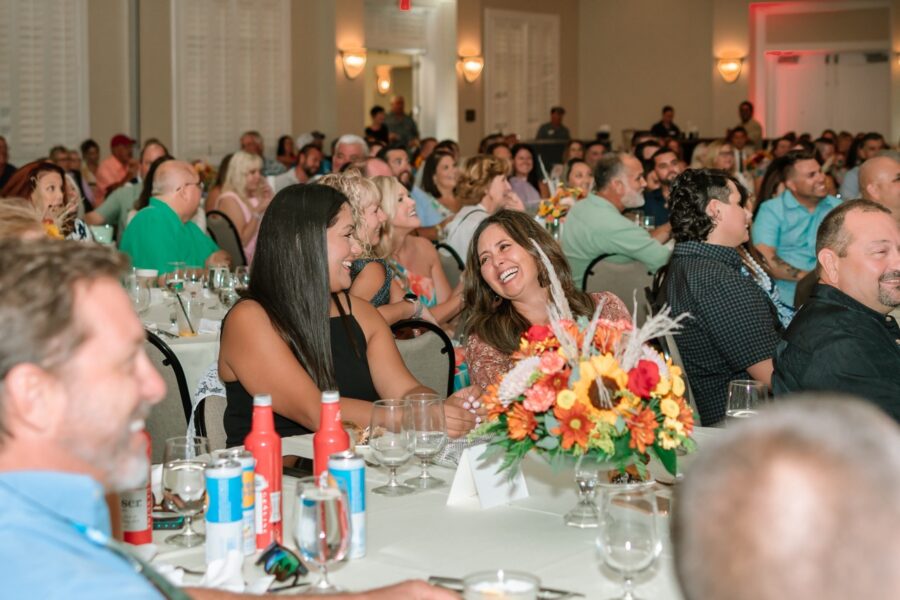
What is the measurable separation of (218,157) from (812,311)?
11.0 metres

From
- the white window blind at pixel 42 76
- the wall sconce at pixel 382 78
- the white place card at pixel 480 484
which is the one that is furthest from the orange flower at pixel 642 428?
the wall sconce at pixel 382 78

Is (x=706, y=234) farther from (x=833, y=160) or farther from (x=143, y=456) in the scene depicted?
(x=833, y=160)

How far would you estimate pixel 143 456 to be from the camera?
4.72 feet

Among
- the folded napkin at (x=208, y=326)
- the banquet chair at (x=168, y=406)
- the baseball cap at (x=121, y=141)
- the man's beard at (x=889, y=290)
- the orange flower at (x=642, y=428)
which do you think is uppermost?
the baseball cap at (x=121, y=141)

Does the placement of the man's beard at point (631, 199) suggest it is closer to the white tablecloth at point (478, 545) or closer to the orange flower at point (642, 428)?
the white tablecloth at point (478, 545)

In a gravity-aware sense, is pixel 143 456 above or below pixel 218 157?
below

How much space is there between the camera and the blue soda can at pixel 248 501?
6.50 ft

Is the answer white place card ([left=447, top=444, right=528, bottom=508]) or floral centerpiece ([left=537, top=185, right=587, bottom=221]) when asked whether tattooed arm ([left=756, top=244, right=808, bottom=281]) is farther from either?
white place card ([left=447, top=444, right=528, bottom=508])

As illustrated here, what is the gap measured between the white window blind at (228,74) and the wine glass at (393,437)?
10864 mm

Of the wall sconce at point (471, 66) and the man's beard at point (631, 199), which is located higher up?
the wall sconce at point (471, 66)

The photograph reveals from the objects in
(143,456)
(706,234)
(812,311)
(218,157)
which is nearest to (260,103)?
(218,157)

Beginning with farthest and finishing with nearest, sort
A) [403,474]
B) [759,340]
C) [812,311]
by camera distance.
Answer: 1. [759,340]
2. [812,311]
3. [403,474]

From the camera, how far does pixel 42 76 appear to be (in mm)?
11727

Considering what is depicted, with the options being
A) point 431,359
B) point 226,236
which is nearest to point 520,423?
point 431,359
